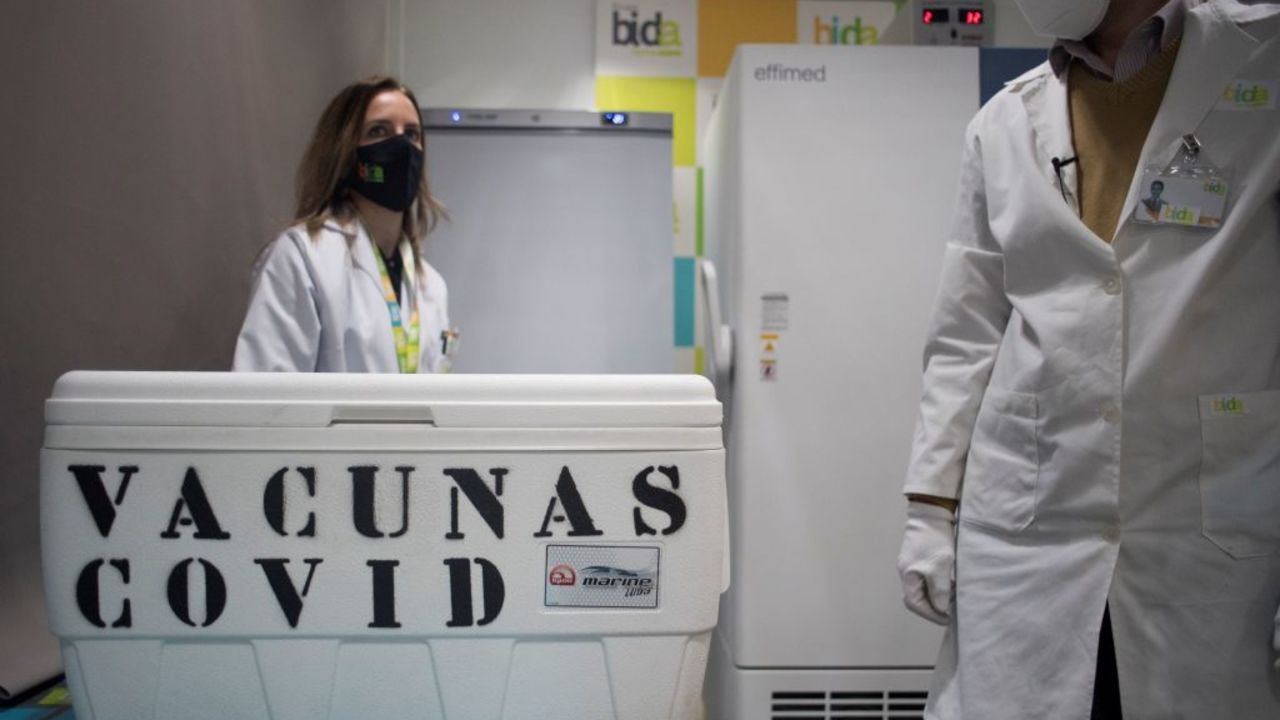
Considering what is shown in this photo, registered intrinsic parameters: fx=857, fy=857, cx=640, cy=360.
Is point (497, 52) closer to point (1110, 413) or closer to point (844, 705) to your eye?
point (844, 705)

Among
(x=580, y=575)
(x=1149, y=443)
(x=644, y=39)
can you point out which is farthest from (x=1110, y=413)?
(x=644, y=39)

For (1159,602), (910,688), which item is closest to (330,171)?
(1159,602)

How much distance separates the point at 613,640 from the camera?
2.00 feet

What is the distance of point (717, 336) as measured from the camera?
2.15 meters

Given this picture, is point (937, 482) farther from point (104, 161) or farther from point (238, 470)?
point (104, 161)

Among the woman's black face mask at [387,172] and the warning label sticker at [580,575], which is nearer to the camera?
the warning label sticker at [580,575]

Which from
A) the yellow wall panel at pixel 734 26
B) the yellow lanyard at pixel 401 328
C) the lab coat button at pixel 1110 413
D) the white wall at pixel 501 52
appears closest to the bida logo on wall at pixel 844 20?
the yellow wall panel at pixel 734 26

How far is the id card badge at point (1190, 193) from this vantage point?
1.01m

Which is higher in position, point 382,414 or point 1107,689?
Result: point 382,414

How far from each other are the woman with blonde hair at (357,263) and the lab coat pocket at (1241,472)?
1284 mm

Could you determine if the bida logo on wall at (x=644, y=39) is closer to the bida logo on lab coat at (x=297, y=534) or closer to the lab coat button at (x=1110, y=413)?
the lab coat button at (x=1110, y=413)

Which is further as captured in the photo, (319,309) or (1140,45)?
(319,309)

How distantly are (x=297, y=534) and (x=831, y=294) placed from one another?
1.69 metres

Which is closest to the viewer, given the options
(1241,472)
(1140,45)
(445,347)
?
(1241,472)
